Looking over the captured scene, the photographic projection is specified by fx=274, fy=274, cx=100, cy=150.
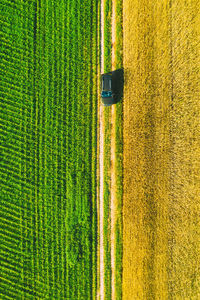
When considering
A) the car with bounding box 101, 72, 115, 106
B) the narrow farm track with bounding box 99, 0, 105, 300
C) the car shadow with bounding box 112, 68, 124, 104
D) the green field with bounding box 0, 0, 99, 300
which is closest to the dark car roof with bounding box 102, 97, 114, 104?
the car with bounding box 101, 72, 115, 106

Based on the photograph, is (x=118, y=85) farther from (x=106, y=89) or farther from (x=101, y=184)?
(x=101, y=184)

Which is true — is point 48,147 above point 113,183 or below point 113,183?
above

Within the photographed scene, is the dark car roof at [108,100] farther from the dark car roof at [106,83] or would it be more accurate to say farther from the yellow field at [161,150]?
the yellow field at [161,150]

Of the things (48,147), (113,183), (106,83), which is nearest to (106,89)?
(106,83)

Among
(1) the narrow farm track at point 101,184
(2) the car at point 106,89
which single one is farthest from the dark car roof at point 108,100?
(1) the narrow farm track at point 101,184

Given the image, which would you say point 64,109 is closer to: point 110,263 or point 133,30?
point 133,30
